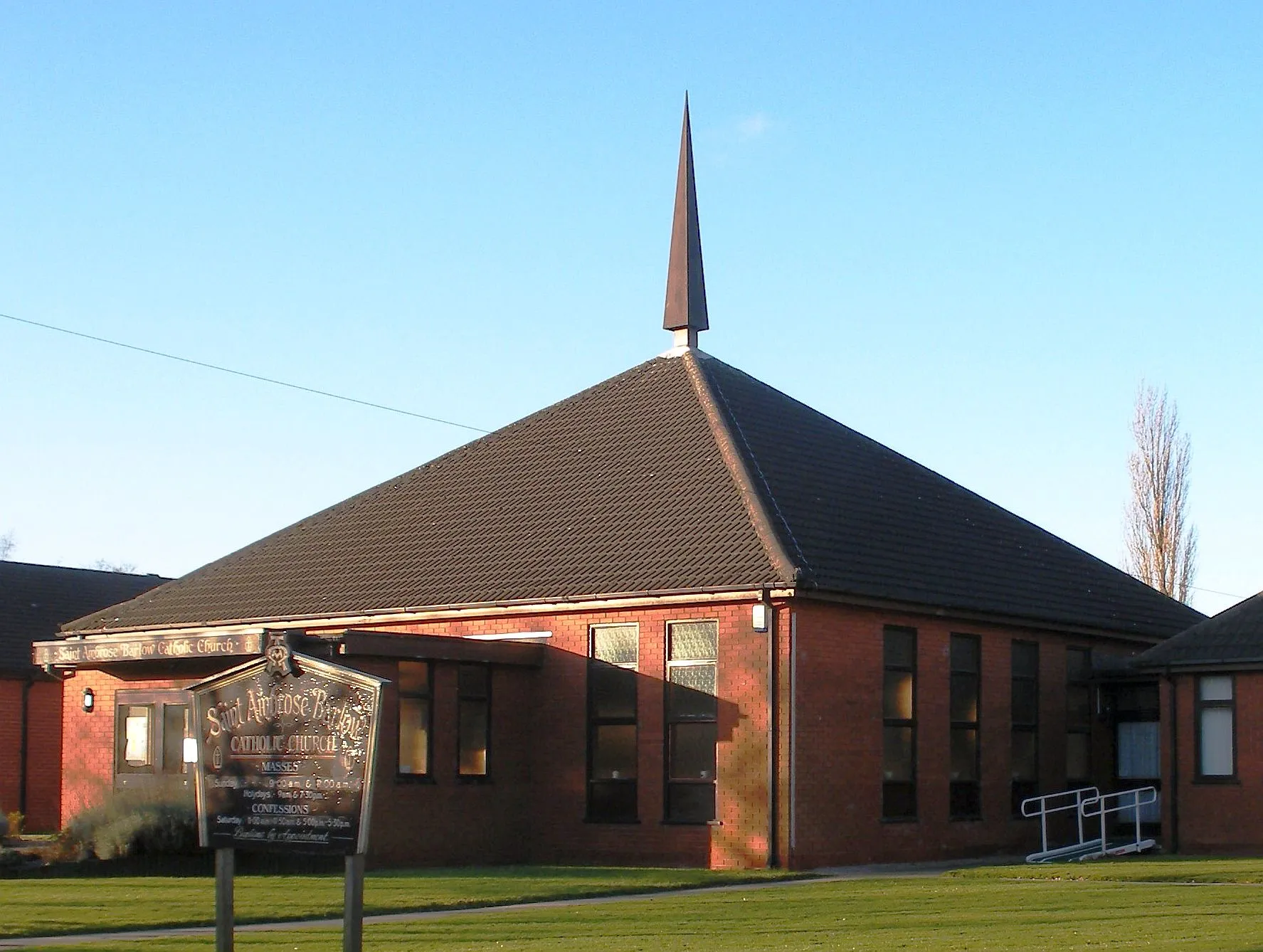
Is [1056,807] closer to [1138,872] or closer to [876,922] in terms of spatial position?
[1138,872]

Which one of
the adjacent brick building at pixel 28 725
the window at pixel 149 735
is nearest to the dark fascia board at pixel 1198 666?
the window at pixel 149 735

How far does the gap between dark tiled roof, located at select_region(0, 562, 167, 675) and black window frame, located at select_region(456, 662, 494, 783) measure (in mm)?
16935

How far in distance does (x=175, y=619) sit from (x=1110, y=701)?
1572 cm

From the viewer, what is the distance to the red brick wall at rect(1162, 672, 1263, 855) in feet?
84.3

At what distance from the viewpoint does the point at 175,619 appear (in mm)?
30594

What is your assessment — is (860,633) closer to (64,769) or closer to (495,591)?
(495,591)

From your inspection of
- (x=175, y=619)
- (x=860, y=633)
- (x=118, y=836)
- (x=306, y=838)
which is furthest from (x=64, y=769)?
(x=306, y=838)

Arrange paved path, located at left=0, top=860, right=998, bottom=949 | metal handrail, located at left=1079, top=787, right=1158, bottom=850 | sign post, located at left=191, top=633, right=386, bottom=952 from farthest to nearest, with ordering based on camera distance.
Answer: metal handrail, located at left=1079, top=787, right=1158, bottom=850 → paved path, located at left=0, top=860, right=998, bottom=949 → sign post, located at left=191, top=633, right=386, bottom=952

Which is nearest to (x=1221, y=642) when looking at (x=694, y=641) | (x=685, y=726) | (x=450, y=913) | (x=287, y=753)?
(x=694, y=641)

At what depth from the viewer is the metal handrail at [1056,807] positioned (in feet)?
86.2

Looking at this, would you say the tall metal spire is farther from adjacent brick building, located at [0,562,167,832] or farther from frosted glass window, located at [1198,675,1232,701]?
adjacent brick building, located at [0,562,167,832]

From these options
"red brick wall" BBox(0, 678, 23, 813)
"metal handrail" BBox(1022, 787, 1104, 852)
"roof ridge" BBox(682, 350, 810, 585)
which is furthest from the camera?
"red brick wall" BBox(0, 678, 23, 813)

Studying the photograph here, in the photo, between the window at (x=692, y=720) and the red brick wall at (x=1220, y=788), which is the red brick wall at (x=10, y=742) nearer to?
the window at (x=692, y=720)

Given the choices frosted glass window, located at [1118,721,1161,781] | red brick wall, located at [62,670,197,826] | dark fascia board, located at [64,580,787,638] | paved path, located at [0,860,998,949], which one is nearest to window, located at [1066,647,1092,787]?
frosted glass window, located at [1118,721,1161,781]
